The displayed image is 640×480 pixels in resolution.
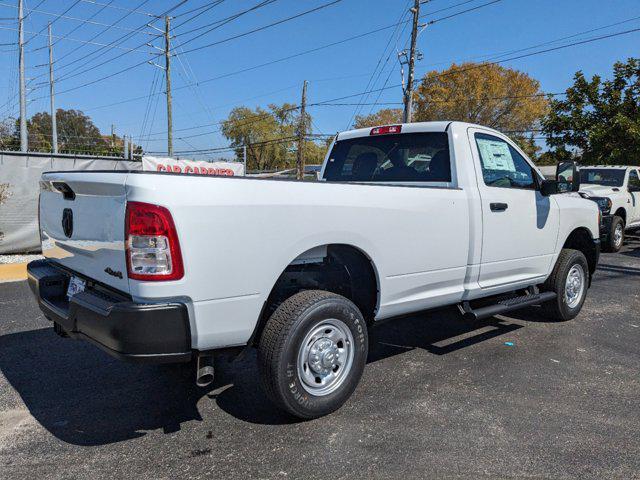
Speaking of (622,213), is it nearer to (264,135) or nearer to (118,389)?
(118,389)

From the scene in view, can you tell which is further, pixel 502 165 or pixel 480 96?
pixel 480 96

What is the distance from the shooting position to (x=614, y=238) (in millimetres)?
11805

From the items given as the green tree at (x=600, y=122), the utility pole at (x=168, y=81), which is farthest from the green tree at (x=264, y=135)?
the green tree at (x=600, y=122)

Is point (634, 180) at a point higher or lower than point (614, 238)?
higher

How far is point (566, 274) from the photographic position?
5.52 metres

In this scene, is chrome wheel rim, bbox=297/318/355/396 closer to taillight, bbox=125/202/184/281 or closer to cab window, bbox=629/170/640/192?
taillight, bbox=125/202/184/281

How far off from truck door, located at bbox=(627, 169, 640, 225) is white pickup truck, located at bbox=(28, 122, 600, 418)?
29.9 ft

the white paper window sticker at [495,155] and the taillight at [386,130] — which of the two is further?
the taillight at [386,130]

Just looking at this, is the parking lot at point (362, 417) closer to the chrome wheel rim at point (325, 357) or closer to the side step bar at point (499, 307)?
the chrome wheel rim at point (325, 357)

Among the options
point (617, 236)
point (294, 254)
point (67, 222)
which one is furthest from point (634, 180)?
point (67, 222)

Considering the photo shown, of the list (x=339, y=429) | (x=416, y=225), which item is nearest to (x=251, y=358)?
(x=339, y=429)

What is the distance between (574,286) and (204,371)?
4.61 metres

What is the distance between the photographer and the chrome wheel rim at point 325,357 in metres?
3.25

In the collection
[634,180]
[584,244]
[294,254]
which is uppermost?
[634,180]
